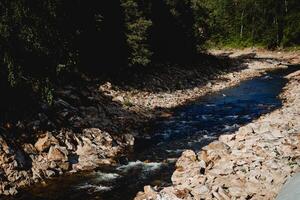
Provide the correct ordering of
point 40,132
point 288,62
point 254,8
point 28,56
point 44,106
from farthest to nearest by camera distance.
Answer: point 254,8 < point 288,62 < point 44,106 < point 40,132 < point 28,56

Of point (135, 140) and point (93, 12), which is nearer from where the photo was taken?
point (135, 140)

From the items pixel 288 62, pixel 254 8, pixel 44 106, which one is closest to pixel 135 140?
pixel 44 106

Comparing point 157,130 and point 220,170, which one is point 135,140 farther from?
point 220,170

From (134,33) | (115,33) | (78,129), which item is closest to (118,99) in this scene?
(115,33)

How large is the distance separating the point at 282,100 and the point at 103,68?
16795mm

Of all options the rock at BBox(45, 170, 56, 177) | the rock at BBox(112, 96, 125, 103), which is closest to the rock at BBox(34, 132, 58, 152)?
the rock at BBox(45, 170, 56, 177)

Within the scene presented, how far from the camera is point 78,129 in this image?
27.8m

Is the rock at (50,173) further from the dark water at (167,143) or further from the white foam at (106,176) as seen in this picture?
the white foam at (106,176)

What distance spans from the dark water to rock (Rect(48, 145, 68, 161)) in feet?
5.33

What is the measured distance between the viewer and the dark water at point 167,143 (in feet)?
69.3

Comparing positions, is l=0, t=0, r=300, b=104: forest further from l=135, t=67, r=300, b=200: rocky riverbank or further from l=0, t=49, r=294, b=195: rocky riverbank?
l=135, t=67, r=300, b=200: rocky riverbank

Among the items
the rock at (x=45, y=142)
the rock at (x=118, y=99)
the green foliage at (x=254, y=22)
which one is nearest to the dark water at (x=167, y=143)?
the rock at (x=45, y=142)

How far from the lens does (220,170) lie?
68.2 feet

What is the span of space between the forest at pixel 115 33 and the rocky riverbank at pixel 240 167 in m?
8.83
